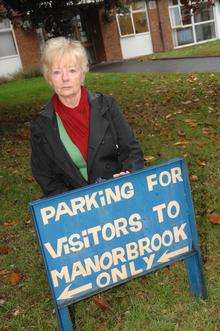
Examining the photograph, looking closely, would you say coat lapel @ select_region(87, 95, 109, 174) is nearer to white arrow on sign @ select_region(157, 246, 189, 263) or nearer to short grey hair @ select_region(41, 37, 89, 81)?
short grey hair @ select_region(41, 37, 89, 81)

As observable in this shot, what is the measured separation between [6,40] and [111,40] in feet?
18.2

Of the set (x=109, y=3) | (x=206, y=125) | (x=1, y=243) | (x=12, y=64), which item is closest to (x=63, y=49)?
(x=1, y=243)

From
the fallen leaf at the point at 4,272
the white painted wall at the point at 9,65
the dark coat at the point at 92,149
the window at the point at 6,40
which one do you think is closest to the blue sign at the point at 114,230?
the dark coat at the point at 92,149

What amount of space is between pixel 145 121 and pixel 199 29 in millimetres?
20942

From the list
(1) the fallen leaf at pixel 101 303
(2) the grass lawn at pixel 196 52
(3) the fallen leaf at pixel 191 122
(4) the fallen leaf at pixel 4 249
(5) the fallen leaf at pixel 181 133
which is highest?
(3) the fallen leaf at pixel 191 122

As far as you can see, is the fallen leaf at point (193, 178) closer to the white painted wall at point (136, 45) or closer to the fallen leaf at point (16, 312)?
the fallen leaf at point (16, 312)

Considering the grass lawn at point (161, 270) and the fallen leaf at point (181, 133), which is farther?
the fallen leaf at point (181, 133)

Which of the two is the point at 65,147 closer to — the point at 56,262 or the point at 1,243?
the point at 56,262

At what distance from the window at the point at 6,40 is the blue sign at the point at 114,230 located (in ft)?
68.6

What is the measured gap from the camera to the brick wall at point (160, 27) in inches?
1033

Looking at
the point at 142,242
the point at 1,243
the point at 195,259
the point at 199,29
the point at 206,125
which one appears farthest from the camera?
the point at 199,29

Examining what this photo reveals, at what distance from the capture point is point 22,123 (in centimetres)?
980

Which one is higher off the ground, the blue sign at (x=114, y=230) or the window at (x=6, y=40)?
the window at (x=6, y=40)

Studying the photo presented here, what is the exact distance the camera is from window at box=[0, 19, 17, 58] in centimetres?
2239
